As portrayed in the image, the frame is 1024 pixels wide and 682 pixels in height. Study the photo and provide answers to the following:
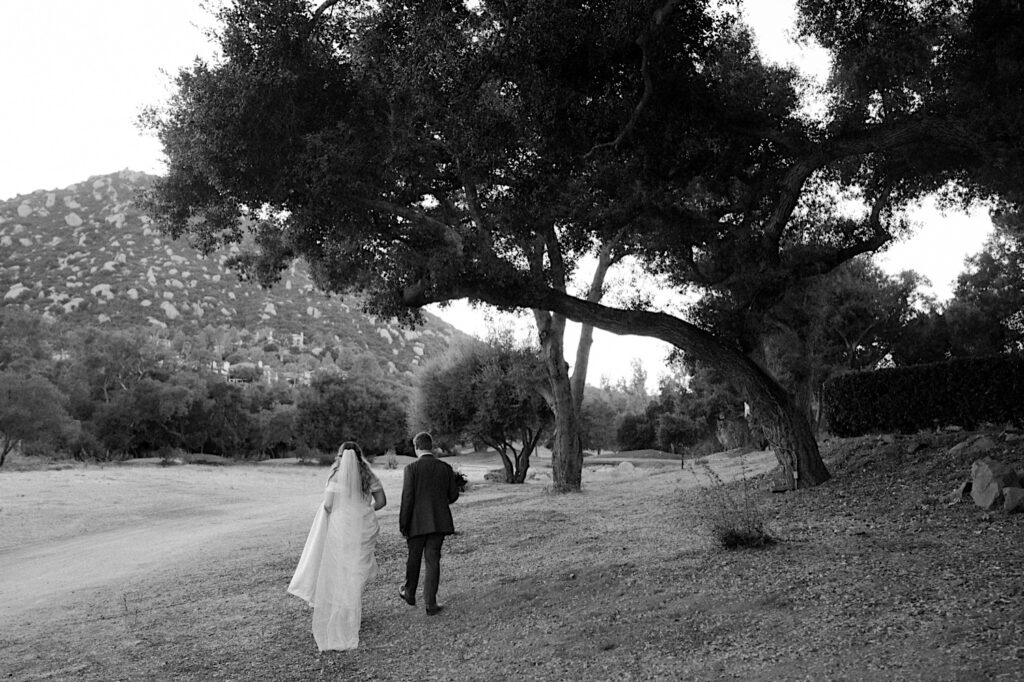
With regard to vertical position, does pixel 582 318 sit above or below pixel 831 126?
below

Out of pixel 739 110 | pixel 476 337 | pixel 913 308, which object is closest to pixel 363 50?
pixel 739 110

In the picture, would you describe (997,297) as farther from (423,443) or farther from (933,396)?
(423,443)

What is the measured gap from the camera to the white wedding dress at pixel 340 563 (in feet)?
24.0

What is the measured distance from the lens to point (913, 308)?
37.1 meters

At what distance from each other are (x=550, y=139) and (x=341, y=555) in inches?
298

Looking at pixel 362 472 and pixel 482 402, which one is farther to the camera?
pixel 482 402

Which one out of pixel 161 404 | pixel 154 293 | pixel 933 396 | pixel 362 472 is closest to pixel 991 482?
pixel 362 472

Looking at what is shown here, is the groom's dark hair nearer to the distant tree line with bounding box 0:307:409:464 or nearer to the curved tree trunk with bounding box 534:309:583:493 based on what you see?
the curved tree trunk with bounding box 534:309:583:493

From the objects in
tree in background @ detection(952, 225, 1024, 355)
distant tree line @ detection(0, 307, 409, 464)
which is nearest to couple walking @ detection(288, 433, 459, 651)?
tree in background @ detection(952, 225, 1024, 355)

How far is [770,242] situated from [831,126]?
2.17m

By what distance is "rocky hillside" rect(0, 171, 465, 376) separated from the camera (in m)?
79.3

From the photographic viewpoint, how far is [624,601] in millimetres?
7578

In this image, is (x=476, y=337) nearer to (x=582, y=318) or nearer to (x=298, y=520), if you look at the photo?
(x=298, y=520)

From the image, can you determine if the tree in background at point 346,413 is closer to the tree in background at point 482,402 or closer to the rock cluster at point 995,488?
the tree in background at point 482,402
